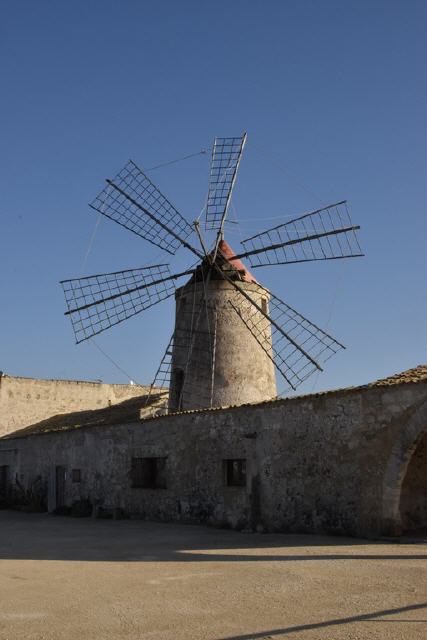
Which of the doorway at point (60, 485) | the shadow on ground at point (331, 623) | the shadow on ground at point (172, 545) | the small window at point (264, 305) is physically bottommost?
the shadow on ground at point (172, 545)

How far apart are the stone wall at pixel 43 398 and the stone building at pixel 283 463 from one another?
9.31 m

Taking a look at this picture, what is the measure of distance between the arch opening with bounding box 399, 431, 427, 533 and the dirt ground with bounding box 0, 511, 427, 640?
115 cm

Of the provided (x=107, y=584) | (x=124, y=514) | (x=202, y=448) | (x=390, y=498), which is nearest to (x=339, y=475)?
(x=390, y=498)

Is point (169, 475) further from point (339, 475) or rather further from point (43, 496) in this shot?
point (43, 496)

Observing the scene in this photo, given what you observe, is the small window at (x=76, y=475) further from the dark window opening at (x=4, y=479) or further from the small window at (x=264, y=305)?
the small window at (x=264, y=305)

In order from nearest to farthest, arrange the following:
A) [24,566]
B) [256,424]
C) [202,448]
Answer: [24,566] < [256,424] < [202,448]

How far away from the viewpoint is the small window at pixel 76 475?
17.3m

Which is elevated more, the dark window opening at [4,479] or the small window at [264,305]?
the small window at [264,305]

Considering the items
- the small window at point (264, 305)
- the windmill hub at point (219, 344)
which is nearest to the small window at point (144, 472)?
the windmill hub at point (219, 344)

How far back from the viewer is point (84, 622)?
5.03 meters

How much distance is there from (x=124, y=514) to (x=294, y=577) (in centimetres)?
904

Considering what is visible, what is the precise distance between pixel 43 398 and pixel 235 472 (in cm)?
1465

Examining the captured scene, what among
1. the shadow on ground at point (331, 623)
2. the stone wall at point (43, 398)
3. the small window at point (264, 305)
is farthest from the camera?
the stone wall at point (43, 398)

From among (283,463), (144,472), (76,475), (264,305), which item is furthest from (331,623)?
(76,475)
